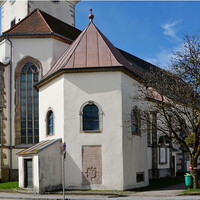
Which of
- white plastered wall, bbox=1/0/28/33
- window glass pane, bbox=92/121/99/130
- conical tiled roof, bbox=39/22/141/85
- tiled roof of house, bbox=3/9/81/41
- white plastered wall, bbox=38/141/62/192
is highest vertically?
white plastered wall, bbox=1/0/28/33

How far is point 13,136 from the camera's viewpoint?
24422 millimetres

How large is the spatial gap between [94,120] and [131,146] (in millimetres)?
2656

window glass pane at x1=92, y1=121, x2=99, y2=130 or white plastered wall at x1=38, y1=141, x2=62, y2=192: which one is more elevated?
window glass pane at x1=92, y1=121, x2=99, y2=130

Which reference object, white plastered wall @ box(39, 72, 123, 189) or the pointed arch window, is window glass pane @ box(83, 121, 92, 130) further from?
white plastered wall @ box(39, 72, 123, 189)

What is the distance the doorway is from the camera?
18.6 meters

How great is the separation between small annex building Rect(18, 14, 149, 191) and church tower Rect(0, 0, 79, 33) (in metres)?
14.7

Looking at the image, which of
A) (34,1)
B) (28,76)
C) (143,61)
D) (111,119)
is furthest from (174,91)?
(143,61)

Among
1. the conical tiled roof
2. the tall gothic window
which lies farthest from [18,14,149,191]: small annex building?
the tall gothic window

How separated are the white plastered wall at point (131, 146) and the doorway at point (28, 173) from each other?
5202 mm

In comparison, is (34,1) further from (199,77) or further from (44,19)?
(199,77)

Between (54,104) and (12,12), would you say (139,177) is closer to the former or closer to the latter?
(54,104)

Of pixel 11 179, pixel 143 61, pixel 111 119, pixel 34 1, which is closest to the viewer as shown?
pixel 111 119

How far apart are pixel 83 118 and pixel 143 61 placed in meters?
24.0

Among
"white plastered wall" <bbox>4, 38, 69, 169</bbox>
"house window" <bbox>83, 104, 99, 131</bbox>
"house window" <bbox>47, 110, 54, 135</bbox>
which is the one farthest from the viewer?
"white plastered wall" <bbox>4, 38, 69, 169</bbox>
